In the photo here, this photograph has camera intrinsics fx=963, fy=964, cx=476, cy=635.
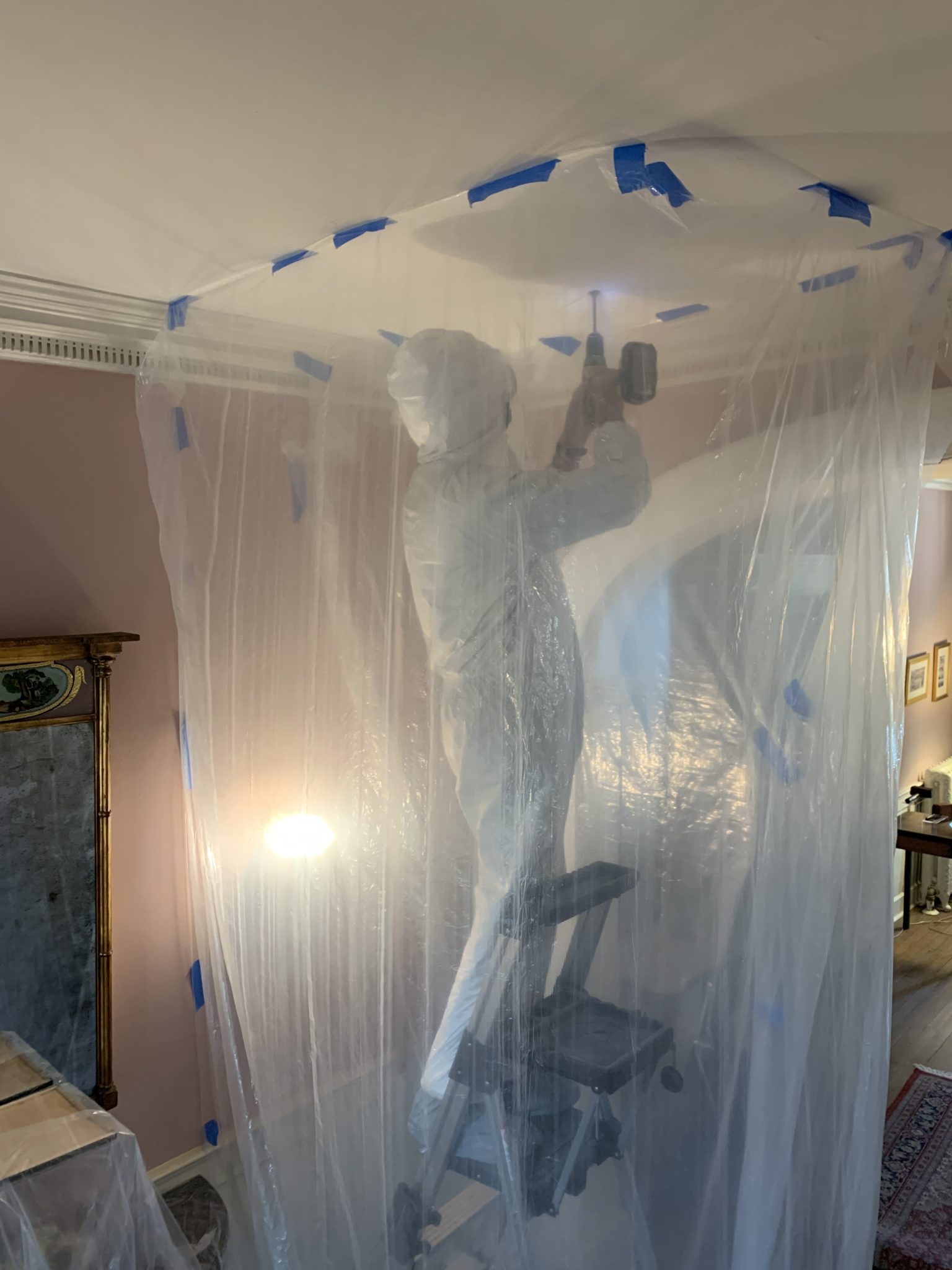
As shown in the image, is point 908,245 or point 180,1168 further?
point 180,1168

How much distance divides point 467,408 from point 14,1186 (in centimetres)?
138

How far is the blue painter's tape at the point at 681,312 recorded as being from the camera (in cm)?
126

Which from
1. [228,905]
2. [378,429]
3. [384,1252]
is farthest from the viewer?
[228,905]

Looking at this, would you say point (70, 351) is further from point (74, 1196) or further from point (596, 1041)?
point (596, 1041)

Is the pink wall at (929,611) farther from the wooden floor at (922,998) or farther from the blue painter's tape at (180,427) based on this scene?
the blue painter's tape at (180,427)

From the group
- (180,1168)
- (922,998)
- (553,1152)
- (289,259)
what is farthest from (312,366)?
(922,998)

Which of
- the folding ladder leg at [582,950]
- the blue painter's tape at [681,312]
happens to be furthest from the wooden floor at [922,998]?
the blue painter's tape at [681,312]

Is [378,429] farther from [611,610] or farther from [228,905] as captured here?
[228,905]

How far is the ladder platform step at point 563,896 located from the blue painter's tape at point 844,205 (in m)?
0.97

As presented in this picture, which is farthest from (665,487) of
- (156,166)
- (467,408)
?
(156,166)

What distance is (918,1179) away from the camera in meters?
2.55

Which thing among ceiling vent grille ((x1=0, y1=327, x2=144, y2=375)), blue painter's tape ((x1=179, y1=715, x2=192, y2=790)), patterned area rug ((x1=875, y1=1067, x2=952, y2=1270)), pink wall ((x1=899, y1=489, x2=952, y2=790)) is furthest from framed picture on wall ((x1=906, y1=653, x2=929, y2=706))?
ceiling vent grille ((x1=0, y1=327, x2=144, y2=375))

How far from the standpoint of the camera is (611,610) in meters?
1.36

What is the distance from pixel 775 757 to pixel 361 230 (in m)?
1.04
